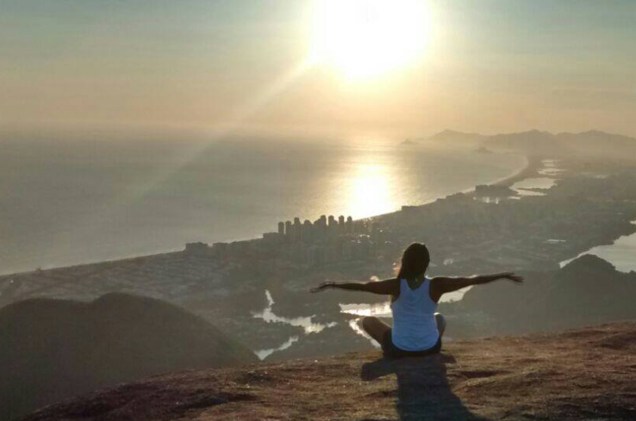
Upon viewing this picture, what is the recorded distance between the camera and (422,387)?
5484 mm

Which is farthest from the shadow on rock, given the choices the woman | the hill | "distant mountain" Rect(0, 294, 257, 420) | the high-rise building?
the high-rise building

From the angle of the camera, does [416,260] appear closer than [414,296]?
Yes

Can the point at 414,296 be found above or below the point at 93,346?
above

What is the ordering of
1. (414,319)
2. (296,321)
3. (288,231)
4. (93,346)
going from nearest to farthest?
(414,319)
(93,346)
(296,321)
(288,231)

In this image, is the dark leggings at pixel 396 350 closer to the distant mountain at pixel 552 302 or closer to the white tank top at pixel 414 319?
the white tank top at pixel 414 319

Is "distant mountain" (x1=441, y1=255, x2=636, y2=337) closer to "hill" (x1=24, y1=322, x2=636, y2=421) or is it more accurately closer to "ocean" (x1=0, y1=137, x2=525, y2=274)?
"hill" (x1=24, y1=322, x2=636, y2=421)

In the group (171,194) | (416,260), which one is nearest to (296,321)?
(416,260)

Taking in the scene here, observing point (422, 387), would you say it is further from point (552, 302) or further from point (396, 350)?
point (552, 302)

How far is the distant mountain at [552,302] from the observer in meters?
31.9

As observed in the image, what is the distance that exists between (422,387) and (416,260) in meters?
1.10

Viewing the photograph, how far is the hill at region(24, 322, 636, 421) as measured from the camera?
4754 millimetres

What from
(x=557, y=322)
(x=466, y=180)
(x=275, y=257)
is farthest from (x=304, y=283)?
(x=466, y=180)

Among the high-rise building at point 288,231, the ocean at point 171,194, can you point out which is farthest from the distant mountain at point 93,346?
the high-rise building at point 288,231

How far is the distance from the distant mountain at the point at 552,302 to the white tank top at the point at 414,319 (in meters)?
25.7
